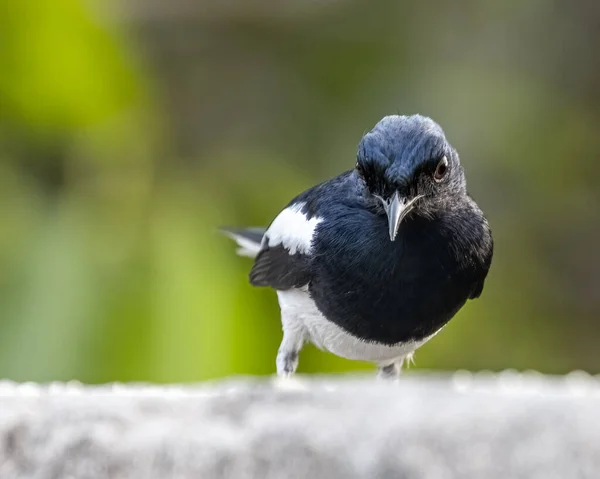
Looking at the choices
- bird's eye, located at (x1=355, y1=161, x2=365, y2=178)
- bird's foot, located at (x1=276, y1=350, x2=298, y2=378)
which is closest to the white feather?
bird's foot, located at (x1=276, y1=350, x2=298, y2=378)

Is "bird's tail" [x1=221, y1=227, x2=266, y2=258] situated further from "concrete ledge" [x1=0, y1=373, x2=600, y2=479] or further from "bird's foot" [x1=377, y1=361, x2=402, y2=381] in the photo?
"concrete ledge" [x1=0, y1=373, x2=600, y2=479]

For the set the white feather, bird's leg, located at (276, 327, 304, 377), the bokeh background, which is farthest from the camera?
the bokeh background

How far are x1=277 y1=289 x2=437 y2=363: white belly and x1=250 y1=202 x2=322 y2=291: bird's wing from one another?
2 cm

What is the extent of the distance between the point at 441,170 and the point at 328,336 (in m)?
0.27

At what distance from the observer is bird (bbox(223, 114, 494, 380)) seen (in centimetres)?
109

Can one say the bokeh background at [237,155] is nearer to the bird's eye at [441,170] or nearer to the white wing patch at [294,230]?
the white wing patch at [294,230]

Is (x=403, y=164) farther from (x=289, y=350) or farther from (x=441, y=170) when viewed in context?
(x=289, y=350)

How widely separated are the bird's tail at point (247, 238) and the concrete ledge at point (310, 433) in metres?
0.96

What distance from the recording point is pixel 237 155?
9.67 ft

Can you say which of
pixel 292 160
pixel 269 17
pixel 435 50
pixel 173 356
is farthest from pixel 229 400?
pixel 269 17

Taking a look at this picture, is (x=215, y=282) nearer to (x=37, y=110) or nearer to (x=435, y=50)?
(x=37, y=110)

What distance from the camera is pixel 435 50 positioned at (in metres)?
3.13

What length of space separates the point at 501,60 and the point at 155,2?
1167 mm

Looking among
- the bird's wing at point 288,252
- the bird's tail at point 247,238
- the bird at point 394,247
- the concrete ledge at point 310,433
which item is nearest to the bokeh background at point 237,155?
the bird's tail at point 247,238
